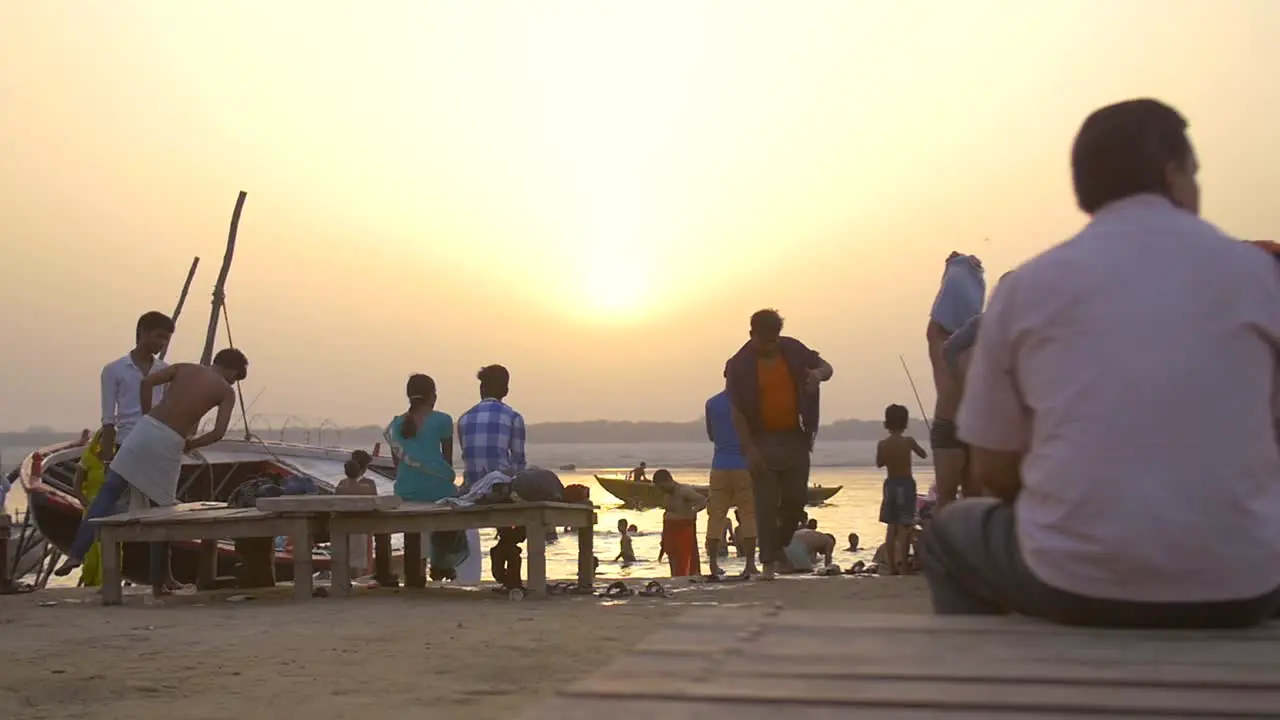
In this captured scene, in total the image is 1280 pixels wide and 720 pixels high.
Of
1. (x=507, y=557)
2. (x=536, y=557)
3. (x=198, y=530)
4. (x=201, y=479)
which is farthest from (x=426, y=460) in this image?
(x=201, y=479)

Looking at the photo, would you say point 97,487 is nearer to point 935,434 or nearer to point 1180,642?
point 935,434

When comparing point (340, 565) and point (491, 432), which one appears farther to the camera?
point (491, 432)

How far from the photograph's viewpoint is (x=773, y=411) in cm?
959

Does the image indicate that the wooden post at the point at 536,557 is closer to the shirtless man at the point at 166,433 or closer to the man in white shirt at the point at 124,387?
the shirtless man at the point at 166,433

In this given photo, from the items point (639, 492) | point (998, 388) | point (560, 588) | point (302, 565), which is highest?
point (998, 388)

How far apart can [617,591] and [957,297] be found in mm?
3313

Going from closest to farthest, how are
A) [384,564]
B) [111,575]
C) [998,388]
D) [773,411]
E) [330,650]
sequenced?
1. [998,388]
2. [330,650]
3. [111,575]
4. [773,411]
5. [384,564]

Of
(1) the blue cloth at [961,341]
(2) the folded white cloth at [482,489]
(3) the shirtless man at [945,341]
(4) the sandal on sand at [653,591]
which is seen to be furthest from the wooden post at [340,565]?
Result: (1) the blue cloth at [961,341]

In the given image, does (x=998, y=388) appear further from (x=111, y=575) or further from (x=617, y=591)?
(x=111, y=575)

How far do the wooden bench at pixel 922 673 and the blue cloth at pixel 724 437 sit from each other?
8593 millimetres

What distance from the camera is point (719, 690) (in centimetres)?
171

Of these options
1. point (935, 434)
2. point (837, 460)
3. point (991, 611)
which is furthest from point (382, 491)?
point (837, 460)

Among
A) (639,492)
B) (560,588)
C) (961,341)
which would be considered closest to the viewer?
(961,341)

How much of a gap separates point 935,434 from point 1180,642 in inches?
196
